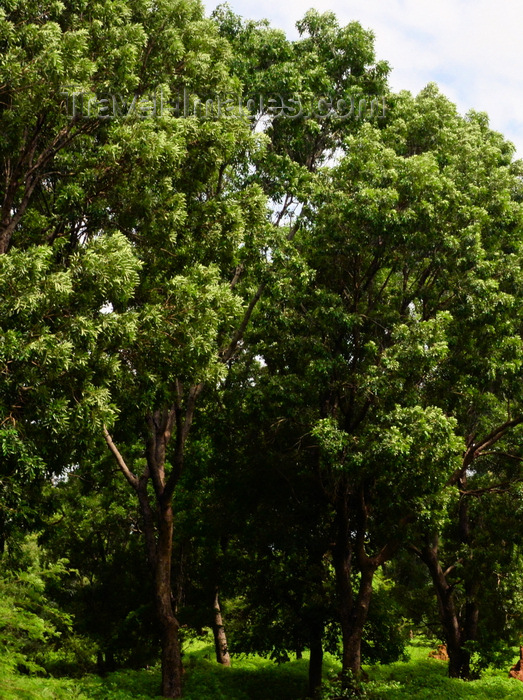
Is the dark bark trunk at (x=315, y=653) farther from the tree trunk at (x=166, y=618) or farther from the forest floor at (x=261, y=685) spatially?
the tree trunk at (x=166, y=618)

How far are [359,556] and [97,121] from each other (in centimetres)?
1193

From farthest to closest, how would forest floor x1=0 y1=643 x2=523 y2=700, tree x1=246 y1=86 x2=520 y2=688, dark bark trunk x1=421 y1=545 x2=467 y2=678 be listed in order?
1. dark bark trunk x1=421 y1=545 x2=467 y2=678
2. forest floor x1=0 y1=643 x2=523 y2=700
3. tree x1=246 y1=86 x2=520 y2=688

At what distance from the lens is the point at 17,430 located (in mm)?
9617

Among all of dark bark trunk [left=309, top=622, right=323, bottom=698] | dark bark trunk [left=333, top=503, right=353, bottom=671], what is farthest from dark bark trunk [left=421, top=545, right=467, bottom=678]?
dark bark trunk [left=333, top=503, right=353, bottom=671]

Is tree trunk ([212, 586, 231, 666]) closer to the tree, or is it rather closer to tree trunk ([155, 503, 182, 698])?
tree trunk ([155, 503, 182, 698])

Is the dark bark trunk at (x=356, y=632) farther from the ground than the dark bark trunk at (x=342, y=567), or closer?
closer

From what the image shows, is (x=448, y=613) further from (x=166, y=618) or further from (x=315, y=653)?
(x=166, y=618)

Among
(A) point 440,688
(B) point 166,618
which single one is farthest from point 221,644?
(B) point 166,618

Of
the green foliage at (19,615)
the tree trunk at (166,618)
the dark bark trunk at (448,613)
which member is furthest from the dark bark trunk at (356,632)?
the green foliage at (19,615)

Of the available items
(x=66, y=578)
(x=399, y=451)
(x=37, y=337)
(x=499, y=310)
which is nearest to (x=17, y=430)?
(x=37, y=337)

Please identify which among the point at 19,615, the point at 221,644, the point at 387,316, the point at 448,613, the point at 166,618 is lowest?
the point at 221,644

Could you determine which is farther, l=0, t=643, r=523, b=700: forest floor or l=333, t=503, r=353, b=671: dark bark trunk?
l=333, t=503, r=353, b=671: dark bark trunk

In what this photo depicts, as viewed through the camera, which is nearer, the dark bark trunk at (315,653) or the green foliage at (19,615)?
the green foliage at (19,615)

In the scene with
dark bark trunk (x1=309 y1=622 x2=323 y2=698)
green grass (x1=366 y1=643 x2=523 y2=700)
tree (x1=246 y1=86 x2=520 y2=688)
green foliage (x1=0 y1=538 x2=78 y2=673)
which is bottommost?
green grass (x1=366 y1=643 x2=523 y2=700)
